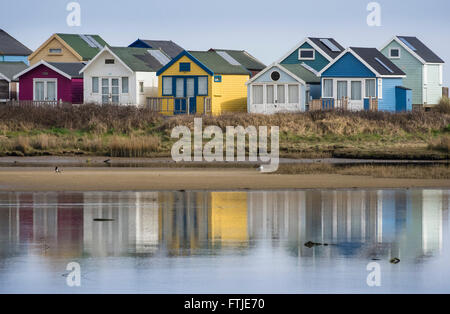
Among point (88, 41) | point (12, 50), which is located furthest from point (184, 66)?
point (12, 50)

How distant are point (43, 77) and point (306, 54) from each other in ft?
58.2

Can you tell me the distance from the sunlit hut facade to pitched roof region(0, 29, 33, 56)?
36.3 m

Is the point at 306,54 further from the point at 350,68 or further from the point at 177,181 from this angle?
the point at 177,181

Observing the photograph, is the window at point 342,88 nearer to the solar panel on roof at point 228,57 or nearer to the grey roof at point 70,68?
the solar panel on roof at point 228,57

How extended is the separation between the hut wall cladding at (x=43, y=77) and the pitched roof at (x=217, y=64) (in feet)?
29.0

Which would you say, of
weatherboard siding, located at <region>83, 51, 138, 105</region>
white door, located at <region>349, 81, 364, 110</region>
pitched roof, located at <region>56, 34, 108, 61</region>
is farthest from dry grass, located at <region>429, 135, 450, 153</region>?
pitched roof, located at <region>56, 34, 108, 61</region>

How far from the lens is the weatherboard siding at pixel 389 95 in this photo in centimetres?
6044

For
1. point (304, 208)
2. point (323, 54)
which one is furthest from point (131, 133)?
point (304, 208)

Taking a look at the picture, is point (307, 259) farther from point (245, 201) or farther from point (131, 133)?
point (131, 133)

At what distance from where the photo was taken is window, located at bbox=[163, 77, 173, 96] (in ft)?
204

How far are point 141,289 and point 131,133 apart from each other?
1330 inches

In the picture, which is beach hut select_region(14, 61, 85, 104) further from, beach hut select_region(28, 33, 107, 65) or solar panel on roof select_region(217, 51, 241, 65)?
beach hut select_region(28, 33, 107, 65)

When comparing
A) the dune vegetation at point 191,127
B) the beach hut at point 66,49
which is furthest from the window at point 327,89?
the beach hut at point 66,49
